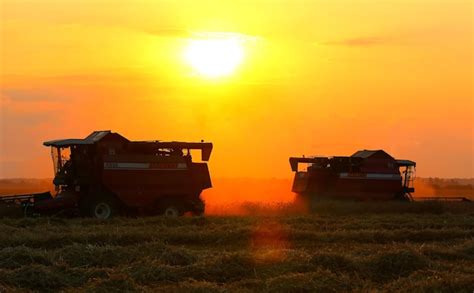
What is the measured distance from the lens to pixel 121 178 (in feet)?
88.3

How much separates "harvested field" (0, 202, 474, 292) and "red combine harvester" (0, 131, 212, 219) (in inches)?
142

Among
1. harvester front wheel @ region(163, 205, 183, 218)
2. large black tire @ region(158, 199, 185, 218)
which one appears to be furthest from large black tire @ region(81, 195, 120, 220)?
harvester front wheel @ region(163, 205, 183, 218)

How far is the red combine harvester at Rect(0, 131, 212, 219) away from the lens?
26172mm

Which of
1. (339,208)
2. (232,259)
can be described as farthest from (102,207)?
(232,259)

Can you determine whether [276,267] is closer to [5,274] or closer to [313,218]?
[5,274]

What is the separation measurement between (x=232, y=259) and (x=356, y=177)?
891 inches

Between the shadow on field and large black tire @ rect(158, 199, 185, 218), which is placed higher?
large black tire @ rect(158, 199, 185, 218)

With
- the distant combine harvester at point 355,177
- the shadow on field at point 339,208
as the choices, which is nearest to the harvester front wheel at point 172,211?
the shadow on field at point 339,208

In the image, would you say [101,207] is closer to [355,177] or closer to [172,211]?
[172,211]

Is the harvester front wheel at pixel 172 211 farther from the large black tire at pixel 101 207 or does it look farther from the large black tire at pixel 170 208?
the large black tire at pixel 101 207

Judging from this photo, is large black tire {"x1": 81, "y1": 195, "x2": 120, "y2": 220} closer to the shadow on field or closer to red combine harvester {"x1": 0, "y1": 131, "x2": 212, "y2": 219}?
red combine harvester {"x1": 0, "y1": 131, "x2": 212, "y2": 219}

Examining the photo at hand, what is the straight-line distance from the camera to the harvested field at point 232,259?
1255cm

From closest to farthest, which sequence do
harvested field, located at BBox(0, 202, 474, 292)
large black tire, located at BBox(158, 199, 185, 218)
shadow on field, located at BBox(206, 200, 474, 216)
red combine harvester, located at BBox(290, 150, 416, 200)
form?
harvested field, located at BBox(0, 202, 474, 292) < large black tire, located at BBox(158, 199, 185, 218) < shadow on field, located at BBox(206, 200, 474, 216) < red combine harvester, located at BBox(290, 150, 416, 200)

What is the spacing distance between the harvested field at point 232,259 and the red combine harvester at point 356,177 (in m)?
13.2
